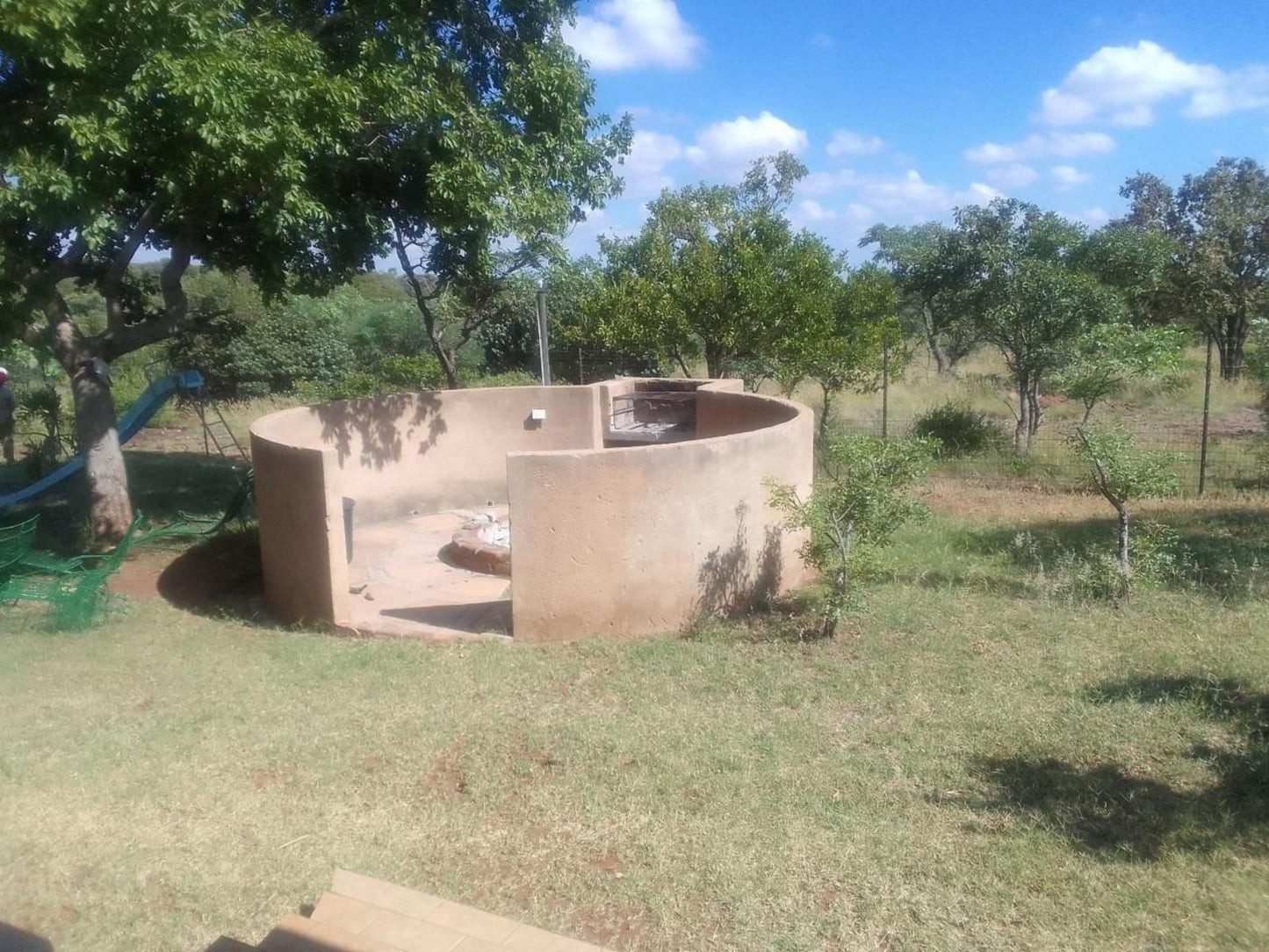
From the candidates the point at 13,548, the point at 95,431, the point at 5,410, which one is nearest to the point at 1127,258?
the point at 95,431

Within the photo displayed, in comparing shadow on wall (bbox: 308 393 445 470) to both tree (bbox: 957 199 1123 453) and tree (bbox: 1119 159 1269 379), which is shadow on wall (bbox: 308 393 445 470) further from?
tree (bbox: 1119 159 1269 379)

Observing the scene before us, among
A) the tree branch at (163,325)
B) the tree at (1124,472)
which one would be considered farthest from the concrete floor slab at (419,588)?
the tree at (1124,472)

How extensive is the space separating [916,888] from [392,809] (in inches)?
93.4

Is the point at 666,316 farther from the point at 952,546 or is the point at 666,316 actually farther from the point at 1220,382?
the point at 1220,382

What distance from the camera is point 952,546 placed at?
9.34m

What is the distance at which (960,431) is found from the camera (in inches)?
572

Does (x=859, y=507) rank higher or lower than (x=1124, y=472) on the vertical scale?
lower

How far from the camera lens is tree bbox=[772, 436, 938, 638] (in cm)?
696

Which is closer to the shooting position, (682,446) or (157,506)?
(682,446)

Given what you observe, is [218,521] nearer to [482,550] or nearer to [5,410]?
[482,550]

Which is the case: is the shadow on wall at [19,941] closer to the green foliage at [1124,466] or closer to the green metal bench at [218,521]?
the green metal bench at [218,521]

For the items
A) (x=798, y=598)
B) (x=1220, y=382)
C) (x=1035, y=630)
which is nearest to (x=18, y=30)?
(x=798, y=598)

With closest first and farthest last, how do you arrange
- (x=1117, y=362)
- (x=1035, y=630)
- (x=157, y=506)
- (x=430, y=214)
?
1. (x=1035, y=630)
2. (x=1117, y=362)
3. (x=430, y=214)
4. (x=157, y=506)

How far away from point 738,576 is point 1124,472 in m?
3.05
